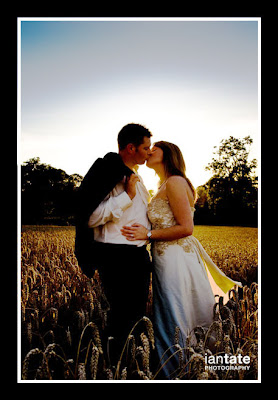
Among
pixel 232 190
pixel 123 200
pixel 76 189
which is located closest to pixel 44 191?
pixel 76 189

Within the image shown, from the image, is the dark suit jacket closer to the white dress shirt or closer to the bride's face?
the white dress shirt

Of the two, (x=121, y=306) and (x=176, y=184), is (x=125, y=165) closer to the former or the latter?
(x=176, y=184)

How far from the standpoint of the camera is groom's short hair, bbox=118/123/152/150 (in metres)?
3.53

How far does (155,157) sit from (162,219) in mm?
706

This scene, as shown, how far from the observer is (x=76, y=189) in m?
3.72

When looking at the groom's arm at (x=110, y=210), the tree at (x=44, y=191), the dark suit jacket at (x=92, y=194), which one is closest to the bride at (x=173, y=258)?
the groom's arm at (x=110, y=210)

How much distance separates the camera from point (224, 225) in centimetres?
856

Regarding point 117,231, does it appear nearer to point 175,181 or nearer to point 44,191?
point 175,181

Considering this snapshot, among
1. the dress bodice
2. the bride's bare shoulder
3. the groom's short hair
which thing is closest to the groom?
the groom's short hair

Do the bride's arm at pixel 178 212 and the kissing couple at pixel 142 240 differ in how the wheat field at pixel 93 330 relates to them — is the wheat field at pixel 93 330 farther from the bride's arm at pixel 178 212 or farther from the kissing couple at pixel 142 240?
the bride's arm at pixel 178 212

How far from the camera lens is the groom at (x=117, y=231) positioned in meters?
3.31

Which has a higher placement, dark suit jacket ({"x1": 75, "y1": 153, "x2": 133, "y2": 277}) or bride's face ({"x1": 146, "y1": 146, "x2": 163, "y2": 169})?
bride's face ({"x1": 146, "y1": 146, "x2": 163, "y2": 169})

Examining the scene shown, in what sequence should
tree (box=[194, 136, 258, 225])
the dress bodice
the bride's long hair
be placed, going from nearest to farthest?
the dress bodice → the bride's long hair → tree (box=[194, 136, 258, 225])

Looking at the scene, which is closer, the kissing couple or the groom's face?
the kissing couple
